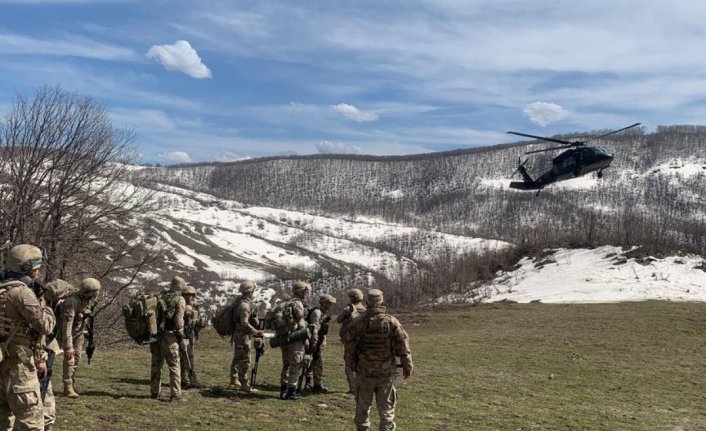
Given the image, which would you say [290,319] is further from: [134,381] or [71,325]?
[134,381]

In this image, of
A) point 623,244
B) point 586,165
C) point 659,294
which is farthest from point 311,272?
point 586,165

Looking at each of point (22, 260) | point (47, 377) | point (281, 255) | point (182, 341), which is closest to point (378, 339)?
point (47, 377)

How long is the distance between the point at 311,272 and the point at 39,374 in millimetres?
139912

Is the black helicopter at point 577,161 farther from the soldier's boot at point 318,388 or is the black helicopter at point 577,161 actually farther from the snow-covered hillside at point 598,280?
the soldier's boot at point 318,388

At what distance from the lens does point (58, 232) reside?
28.8 m

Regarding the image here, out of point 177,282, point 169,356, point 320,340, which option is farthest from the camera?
point 320,340

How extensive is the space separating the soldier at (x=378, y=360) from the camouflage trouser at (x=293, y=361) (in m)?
3.31

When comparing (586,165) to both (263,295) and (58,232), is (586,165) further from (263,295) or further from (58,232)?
(263,295)

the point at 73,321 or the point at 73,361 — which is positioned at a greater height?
the point at 73,321

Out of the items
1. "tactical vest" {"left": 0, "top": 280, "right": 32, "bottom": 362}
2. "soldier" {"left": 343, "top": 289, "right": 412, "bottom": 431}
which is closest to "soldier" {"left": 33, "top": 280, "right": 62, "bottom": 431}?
"tactical vest" {"left": 0, "top": 280, "right": 32, "bottom": 362}

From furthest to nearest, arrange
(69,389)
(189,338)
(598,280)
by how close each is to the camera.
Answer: (598,280) → (189,338) → (69,389)

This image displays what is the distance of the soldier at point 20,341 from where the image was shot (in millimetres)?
6898

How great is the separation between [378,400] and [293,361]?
12.3ft

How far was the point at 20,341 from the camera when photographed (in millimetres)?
7031
